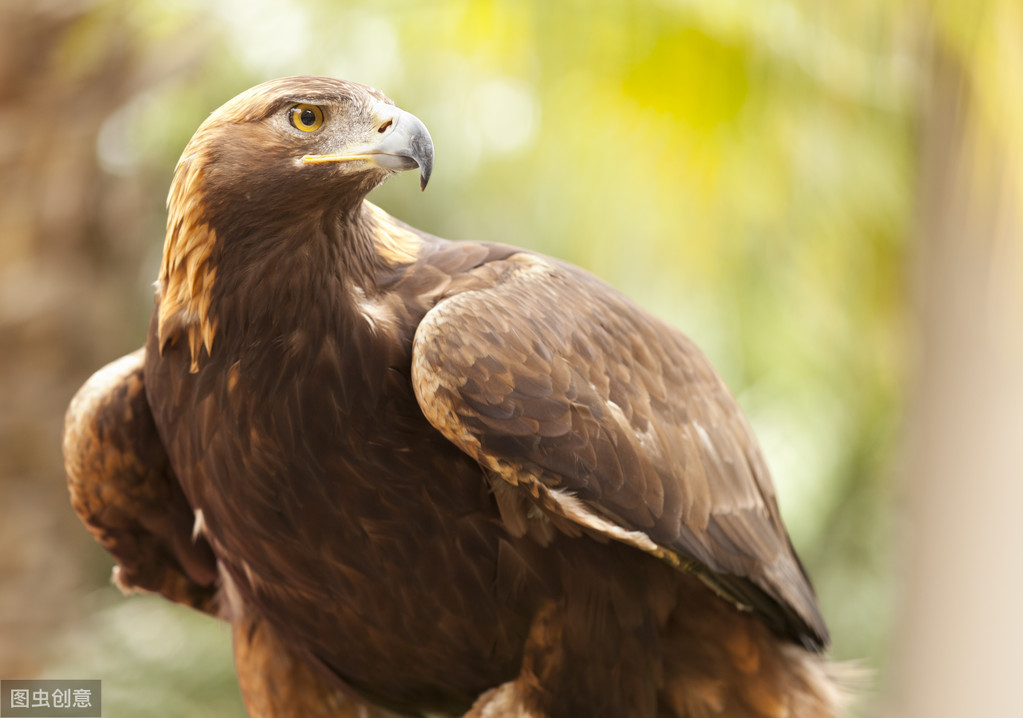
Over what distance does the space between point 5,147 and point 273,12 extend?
195 centimetres

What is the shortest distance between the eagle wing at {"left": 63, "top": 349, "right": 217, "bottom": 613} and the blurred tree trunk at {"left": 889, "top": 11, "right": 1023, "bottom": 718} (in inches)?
144

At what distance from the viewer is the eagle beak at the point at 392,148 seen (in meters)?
1.94

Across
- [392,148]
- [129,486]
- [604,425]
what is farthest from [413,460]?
[129,486]

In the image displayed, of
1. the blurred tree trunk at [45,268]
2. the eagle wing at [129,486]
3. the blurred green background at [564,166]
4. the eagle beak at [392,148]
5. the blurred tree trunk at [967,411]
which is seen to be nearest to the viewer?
the eagle beak at [392,148]

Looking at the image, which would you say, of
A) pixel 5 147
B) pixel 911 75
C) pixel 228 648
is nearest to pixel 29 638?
pixel 228 648

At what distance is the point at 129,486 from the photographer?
2586 millimetres

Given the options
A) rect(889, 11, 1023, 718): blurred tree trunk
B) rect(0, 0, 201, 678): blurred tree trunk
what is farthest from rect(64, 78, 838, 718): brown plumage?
rect(0, 0, 201, 678): blurred tree trunk

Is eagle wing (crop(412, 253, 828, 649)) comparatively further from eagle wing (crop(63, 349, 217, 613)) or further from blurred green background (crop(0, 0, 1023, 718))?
blurred green background (crop(0, 0, 1023, 718))

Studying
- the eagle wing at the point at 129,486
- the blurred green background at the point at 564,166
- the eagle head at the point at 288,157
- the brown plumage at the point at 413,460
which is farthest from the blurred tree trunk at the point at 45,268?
the eagle head at the point at 288,157

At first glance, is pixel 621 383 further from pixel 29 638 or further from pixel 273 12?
pixel 273 12

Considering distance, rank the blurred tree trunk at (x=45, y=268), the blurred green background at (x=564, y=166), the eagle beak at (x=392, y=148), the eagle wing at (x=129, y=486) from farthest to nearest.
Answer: the blurred tree trunk at (x=45, y=268)
the blurred green background at (x=564, y=166)
the eagle wing at (x=129, y=486)
the eagle beak at (x=392, y=148)

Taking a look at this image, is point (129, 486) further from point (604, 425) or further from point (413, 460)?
point (604, 425)

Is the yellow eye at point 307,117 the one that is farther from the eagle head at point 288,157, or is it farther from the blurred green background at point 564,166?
the blurred green background at point 564,166

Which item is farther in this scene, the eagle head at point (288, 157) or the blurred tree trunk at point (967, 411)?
the blurred tree trunk at point (967, 411)
